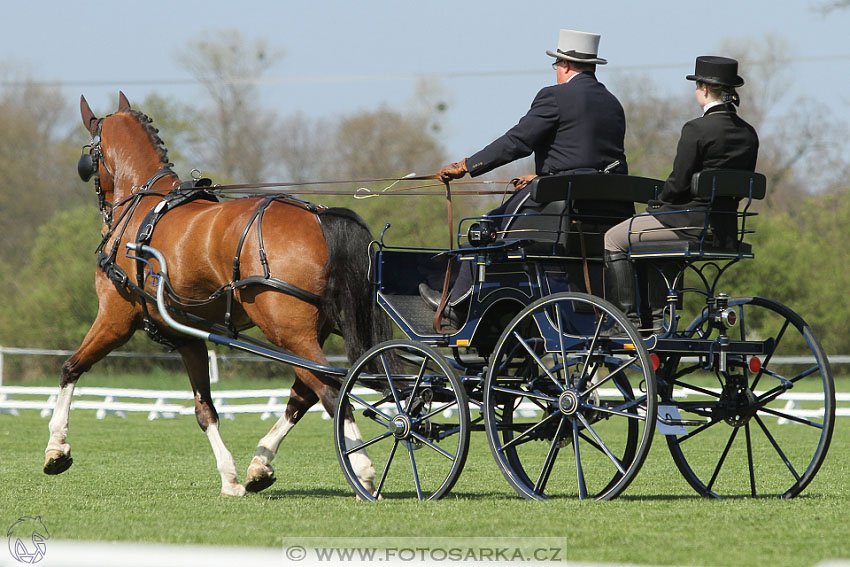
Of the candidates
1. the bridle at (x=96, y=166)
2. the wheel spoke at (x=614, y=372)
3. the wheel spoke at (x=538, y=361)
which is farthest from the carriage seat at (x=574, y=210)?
the bridle at (x=96, y=166)

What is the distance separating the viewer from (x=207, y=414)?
27.2ft

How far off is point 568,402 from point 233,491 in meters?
2.59

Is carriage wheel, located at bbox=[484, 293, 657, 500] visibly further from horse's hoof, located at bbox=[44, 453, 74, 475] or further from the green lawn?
horse's hoof, located at bbox=[44, 453, 74, 475]

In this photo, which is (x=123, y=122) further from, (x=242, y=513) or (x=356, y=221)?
(x=242, y=513)

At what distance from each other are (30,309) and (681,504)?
77.4ft

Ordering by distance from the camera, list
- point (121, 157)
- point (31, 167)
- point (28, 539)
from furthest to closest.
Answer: point (31, 167) < point (121, 157) < point (28, 539)

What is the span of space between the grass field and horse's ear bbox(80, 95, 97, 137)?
276cm

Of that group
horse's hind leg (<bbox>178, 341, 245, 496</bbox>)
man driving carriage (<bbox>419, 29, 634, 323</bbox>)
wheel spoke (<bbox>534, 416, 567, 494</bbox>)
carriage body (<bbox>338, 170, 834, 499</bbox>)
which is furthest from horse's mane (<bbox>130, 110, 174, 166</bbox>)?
wheel spoke (<bbox>534, 416, 567, 494</bbox>)

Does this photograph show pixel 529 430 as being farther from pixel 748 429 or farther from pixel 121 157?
pixel 121 157

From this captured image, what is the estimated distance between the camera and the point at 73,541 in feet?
17.1

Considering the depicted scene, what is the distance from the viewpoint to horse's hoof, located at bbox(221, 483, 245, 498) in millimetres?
7605

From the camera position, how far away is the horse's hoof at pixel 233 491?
25.0 ft

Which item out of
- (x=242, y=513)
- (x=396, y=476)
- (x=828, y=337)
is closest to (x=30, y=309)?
(x=828, y=337)

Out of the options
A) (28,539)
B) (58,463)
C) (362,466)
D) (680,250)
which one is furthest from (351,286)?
(28,539)
